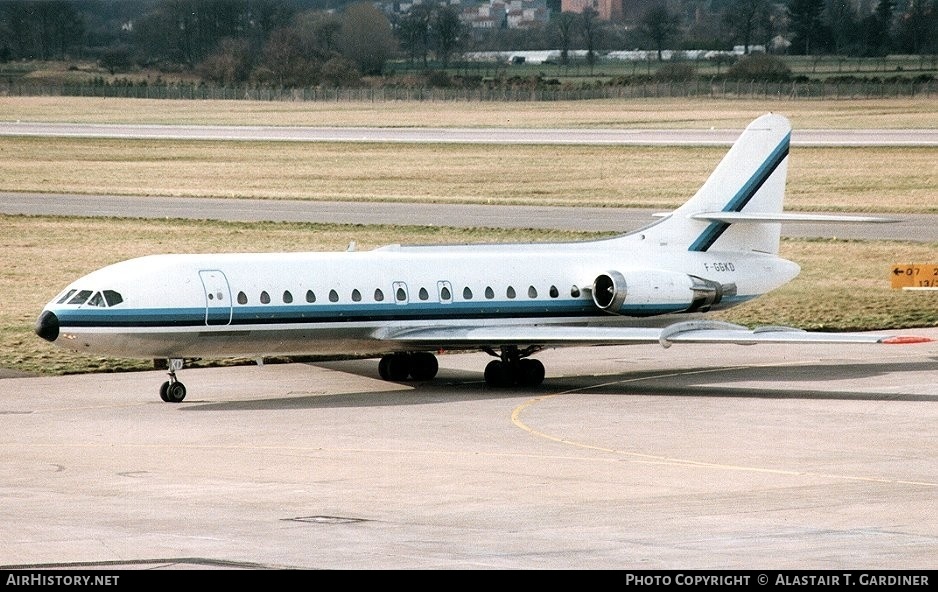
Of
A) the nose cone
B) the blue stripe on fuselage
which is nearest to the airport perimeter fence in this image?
the blue stripe on fuselage

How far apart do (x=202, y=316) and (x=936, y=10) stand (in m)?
146

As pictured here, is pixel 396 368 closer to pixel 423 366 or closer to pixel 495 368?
pixel 423 366

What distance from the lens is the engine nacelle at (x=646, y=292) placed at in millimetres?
34125

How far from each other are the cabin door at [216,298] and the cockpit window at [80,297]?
209cm

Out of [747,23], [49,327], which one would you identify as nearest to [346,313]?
[49,327]

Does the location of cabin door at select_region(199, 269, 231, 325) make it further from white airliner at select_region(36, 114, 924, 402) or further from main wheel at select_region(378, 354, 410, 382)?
main wheel at select_region(378, 354, 410, 382)

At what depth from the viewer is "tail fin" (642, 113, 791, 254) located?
36500 mm

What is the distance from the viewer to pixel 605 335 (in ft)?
105

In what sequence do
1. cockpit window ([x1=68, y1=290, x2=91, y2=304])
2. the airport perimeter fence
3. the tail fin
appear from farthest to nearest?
the airport perimeter fence, the tail fin, cockpit window ([x1=68, y1=290, x2=91, y2=304])

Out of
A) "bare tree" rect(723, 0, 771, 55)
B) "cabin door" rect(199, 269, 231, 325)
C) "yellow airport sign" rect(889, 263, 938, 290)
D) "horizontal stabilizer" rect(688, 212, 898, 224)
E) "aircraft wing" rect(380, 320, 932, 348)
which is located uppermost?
"bare tree" rect(723, 0, 771, 55)

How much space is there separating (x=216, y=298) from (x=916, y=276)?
18.5 m

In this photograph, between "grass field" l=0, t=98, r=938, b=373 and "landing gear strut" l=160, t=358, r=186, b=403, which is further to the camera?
"grass field" l=0, t=98, r=938, b=373

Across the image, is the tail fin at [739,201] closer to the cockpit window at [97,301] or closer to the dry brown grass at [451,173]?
the cockpit window at [97,301]

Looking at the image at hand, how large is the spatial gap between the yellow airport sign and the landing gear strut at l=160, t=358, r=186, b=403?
17642 millimetres
